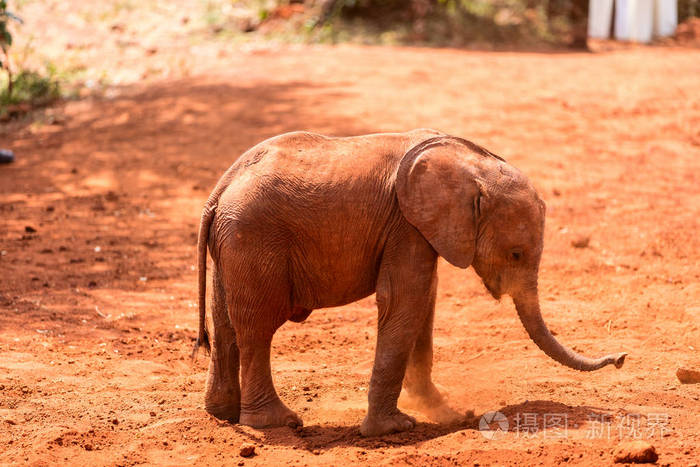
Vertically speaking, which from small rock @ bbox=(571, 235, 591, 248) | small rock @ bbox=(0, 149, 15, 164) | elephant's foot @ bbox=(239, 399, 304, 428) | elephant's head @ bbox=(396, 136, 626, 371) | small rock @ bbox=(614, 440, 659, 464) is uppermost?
elephant's head @ bbox=(396, 136, 626, 371)

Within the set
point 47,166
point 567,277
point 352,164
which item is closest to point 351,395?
point 352,164

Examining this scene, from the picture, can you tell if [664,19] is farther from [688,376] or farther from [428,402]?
[428,402]

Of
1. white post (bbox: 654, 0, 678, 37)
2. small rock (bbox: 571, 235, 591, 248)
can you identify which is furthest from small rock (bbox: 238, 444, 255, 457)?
white post (bbox: 654, 0, 678, 37)

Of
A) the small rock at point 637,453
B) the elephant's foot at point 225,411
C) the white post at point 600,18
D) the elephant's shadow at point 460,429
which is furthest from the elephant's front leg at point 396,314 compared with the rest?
the white post at point 600,18

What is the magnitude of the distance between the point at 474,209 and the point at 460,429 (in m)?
1.33

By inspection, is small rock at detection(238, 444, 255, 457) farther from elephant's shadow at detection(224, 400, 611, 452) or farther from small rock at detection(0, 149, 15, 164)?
small rock at detection(0, 149, 15, 164)

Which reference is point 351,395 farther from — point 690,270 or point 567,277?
point 690,270

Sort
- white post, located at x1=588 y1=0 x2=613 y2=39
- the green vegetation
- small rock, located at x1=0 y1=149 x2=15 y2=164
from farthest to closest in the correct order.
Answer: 1. white post, located at x1=588 y1=0 x2=613 y2=39
2. the green vegetation
3. small rock, located at x1=0 y1=149 x2=15 y2=164

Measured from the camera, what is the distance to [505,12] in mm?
19781

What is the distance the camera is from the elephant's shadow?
536 cm

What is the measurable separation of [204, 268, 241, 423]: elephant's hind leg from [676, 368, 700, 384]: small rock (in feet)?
9.30

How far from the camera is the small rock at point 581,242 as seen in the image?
359 inches

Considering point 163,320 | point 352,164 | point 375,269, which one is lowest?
point 163,320

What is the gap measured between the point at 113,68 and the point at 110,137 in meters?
3.43
